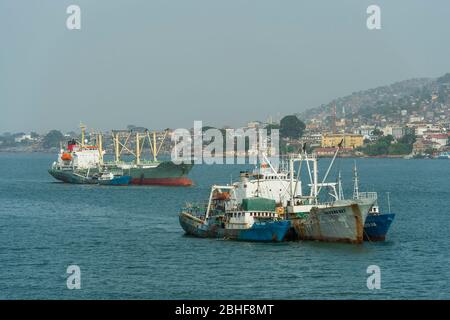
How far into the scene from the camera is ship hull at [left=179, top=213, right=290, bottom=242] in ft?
154

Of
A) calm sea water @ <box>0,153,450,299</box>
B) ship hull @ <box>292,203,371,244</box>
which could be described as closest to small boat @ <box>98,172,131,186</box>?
calm sea water @ <box>0,153,450,299</box>

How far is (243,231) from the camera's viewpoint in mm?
48219

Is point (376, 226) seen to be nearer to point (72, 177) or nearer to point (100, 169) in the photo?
point (100, 169)

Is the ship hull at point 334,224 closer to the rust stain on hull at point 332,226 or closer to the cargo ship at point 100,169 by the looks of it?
the rust stain on hull at point 332,226

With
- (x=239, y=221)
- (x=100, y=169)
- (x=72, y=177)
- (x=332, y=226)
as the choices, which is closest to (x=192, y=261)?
(x=239, y=221)

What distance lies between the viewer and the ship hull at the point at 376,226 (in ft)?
154

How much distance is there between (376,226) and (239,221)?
6915mm

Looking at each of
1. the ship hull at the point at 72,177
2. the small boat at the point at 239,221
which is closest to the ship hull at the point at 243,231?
the small boat at the point at 239,221

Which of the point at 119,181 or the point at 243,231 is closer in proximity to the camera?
the point at 243,231

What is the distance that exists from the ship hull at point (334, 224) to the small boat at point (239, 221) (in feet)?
3.00

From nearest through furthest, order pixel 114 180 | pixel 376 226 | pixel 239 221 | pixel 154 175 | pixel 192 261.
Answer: pixel 192 261 → pixel 376 226 → pixel 239 221 → pixel 114 180 → pixel 154 175
